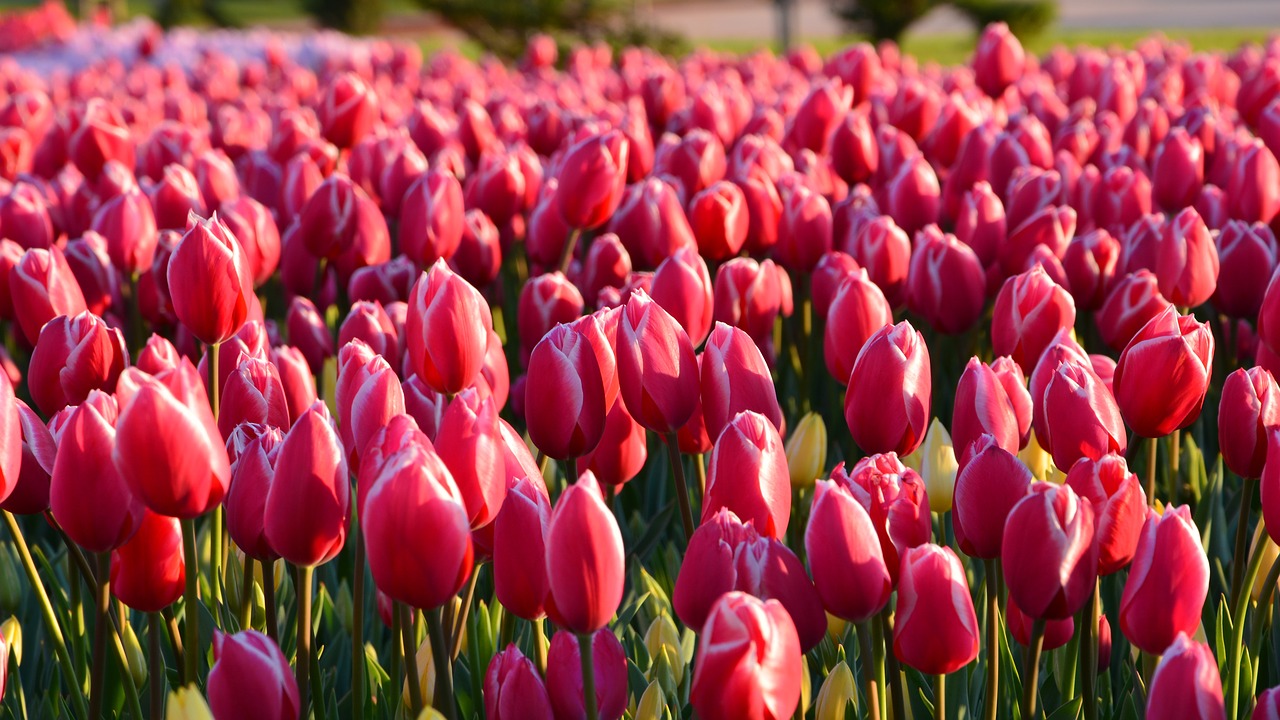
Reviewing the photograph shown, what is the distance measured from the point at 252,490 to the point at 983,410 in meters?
0.85

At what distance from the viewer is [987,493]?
1402mm

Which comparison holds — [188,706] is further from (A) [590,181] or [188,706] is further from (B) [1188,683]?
(A) [590,181]

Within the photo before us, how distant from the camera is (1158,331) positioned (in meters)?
1.67

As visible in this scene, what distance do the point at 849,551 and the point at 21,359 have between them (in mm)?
2738

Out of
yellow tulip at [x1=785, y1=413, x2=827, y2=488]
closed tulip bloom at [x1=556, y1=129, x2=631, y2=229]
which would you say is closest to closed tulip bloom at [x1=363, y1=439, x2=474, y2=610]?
yellow tulip at [x1=785, y1=413, x2=827, y2=488]

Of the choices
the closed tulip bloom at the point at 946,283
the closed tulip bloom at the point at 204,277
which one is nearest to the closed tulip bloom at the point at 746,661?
the closed tulip bloom at the point at 204,277

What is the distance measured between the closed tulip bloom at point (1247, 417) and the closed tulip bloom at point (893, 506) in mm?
451

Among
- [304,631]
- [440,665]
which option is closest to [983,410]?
[440,665]

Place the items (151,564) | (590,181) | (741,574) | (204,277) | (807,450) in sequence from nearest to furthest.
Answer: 1. (741,574)
2. (151,564)
3. (204,277)
4. (807,450)
5. (590,181)

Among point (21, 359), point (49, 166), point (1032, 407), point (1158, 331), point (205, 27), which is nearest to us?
point (1158, 331)

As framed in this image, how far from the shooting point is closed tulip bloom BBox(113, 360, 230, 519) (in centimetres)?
130

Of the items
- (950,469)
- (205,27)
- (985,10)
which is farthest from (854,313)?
(205,27)

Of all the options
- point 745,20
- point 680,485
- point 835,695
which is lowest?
point 745,20

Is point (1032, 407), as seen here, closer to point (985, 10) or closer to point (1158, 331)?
point (1158, 331)
